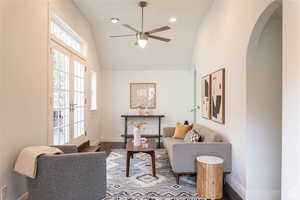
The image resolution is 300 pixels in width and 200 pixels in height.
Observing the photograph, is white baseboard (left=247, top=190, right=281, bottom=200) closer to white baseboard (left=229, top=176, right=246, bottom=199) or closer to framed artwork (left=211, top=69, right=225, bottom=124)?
white baseboard (left=229, top=176, right=246, bottom=199)

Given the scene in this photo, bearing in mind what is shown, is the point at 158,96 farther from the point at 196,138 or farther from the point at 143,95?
the point at 196,138

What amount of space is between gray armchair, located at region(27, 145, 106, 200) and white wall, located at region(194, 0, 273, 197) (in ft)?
5.87

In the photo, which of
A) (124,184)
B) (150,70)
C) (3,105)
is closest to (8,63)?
(3,105)

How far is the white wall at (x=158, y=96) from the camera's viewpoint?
6.80 metres

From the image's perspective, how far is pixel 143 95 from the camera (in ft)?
22.3

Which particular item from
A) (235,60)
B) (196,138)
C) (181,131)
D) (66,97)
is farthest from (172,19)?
(66,97)

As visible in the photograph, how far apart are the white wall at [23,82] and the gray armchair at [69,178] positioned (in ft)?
1.47

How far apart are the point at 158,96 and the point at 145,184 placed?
12.6 ft

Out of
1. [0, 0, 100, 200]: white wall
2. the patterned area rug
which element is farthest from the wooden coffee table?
[0, 0, 100, 200]: white wall

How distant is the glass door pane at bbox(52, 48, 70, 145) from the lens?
136 inches

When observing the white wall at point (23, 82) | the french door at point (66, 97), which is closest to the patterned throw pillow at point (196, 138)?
the french door at point (66, 97)

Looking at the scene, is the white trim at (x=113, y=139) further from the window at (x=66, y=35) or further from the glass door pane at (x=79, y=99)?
the window at (x=66, y=35)

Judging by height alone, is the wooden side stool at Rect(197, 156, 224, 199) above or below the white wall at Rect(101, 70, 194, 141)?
below

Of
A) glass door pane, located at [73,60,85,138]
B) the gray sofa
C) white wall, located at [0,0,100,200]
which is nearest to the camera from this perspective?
white wall, located at [0,0,100,200]
